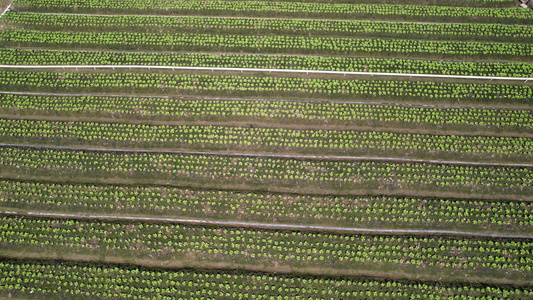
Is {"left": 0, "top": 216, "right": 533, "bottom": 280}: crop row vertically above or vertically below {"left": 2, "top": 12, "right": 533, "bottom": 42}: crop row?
below

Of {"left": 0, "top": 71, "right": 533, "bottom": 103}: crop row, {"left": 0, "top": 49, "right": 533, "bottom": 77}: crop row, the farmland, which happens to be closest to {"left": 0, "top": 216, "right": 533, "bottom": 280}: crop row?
the farmland

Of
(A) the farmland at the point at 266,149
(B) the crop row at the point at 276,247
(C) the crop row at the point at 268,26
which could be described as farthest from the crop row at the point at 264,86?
(B) the crop row at the point at 276,247

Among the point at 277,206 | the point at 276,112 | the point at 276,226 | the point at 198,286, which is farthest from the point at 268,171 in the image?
the point at 198,286

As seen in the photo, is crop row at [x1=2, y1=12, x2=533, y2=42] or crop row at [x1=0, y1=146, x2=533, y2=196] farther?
crop row at [x1=2, y1=12, x2=533, y2=42]

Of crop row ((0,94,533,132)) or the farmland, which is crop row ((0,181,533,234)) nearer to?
the farmland

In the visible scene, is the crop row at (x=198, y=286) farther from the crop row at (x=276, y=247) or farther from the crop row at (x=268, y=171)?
the crop row at (x=268, y=171)

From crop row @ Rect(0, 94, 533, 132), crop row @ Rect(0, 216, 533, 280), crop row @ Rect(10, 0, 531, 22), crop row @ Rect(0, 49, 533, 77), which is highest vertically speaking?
crop row @ Rect(10, 0, 531, 22)

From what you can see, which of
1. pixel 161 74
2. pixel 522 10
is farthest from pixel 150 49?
pixel 522 10
